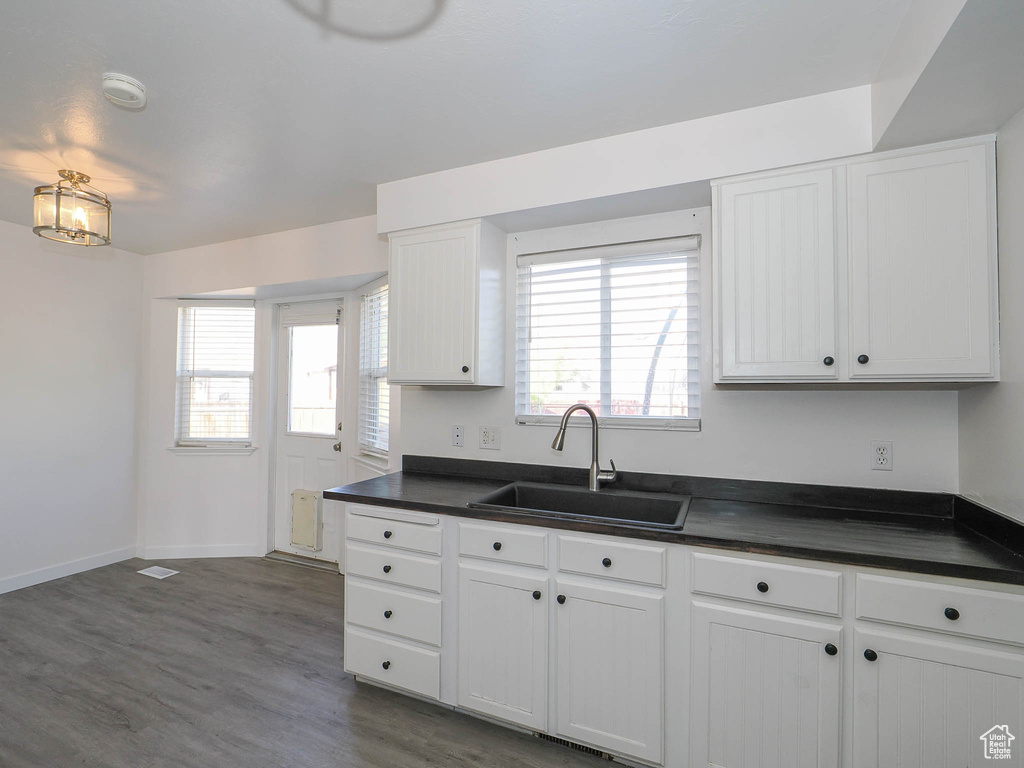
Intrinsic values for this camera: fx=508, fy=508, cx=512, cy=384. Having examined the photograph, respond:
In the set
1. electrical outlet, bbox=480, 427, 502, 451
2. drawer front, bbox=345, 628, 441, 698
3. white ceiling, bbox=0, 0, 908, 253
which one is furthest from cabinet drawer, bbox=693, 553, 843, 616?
white ceiling, bbox=0, 0, 908, 253

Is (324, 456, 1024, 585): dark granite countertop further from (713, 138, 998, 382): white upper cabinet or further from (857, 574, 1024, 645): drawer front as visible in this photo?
(713, 138, 998, 382): white upper cabinet

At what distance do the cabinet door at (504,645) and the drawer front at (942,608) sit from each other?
1.06 metres

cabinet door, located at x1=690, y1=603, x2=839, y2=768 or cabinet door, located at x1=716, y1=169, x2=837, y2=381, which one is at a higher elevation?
cabinet door, located at x1=716, y1=169, x2=837, y2=381

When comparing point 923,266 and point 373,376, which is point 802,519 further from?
point 373,376

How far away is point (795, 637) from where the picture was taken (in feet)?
5.26

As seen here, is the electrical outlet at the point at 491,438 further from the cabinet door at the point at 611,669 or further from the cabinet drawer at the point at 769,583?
the cabinet drawer at the point at 769,583

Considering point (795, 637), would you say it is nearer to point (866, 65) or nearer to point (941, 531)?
point (941, 531)

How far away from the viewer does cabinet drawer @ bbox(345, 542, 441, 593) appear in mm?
2158

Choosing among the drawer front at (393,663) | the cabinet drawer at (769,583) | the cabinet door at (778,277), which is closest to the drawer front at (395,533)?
the drawer front at (393,663)

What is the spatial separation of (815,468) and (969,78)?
1.41m

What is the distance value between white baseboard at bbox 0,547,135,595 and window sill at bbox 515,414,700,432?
11.8ft

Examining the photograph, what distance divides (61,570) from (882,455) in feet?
16.8

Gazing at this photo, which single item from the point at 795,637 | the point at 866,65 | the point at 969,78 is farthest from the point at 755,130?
the point at 795,637

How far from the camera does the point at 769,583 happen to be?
163cm
